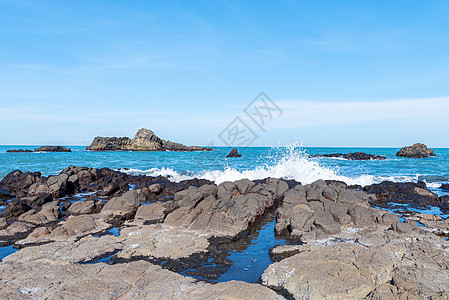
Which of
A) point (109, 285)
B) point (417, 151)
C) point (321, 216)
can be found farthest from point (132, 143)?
point (109, 285)

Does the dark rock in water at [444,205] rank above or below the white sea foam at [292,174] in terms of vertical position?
below

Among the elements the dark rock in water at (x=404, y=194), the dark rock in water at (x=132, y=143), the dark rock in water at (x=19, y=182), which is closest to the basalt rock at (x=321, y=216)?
the dark rock in water at (x=404, y=194)

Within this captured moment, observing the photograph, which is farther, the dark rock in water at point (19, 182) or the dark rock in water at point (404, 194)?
the dark rock in water at point (19, 182)

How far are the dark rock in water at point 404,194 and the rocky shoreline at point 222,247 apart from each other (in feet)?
0.51

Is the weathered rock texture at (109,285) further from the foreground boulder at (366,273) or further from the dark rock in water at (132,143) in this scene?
the dark rock in water at (132,143)

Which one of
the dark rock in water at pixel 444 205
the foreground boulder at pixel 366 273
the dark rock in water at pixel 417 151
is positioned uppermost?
the dark rock in water at pixel 417 151

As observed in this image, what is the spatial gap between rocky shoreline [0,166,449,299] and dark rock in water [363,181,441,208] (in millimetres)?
156

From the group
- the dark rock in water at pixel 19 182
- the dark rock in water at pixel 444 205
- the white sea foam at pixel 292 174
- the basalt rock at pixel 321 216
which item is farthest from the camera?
the white sea foam at pixel 292 174

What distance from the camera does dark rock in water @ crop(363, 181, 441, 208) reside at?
55.8 feet

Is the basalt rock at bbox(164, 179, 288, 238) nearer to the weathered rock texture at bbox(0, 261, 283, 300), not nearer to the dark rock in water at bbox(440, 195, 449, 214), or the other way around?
the weathered rock texture at bbox(0, 261, 283, 300)

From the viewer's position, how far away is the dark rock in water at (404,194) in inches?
670

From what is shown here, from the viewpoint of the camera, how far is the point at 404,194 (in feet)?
61.1

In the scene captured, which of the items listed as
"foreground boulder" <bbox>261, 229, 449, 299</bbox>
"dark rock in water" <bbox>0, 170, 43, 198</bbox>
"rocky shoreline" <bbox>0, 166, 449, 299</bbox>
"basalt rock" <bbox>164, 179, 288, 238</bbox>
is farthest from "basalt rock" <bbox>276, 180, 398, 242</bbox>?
"dark rock in water" <bbox>0, 170, 43, 198</bbox>

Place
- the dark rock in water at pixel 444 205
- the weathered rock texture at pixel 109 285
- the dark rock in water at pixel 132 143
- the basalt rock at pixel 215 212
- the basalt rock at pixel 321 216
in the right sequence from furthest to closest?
1. the dark rock in water at pixel 132 143
2. the dark rock in water at pixel 444 205
3. the basalt rock at pixel 215 212
4. the basalt rock at pixel 321 216
5. the weathered rock texture at pixel 109 285
